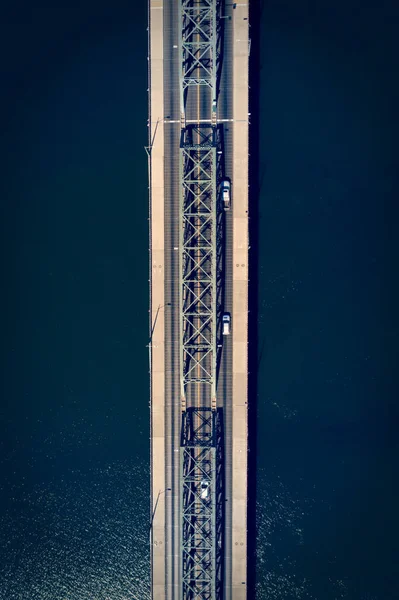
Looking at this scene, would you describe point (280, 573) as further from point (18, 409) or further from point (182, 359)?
point (18, 409)

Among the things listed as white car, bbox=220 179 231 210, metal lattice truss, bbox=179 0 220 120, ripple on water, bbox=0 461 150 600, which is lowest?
ripple on water, bbox=0 461 150 600

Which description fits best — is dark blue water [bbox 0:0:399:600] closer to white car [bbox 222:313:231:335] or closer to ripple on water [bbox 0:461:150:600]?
ripple on water [bbox 0:461:150:600]

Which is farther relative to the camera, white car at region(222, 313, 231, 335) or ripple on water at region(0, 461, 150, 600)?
ripple on water at region(0, 461, 150, 600)

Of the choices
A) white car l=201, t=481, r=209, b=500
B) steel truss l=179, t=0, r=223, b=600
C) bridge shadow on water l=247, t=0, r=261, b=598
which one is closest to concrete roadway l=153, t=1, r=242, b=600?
steel truss l=179, t=0, r=223, b=600

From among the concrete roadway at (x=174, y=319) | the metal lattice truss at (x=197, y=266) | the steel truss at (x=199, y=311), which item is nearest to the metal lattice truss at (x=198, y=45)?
the steel truss at (x=199, y=311)

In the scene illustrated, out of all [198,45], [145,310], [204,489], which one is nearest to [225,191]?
[198,45]

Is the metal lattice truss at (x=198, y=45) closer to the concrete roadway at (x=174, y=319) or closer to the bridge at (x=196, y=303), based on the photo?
the bridge at (x=196, y=303)

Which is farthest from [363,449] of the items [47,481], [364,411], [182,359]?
[47,481]
